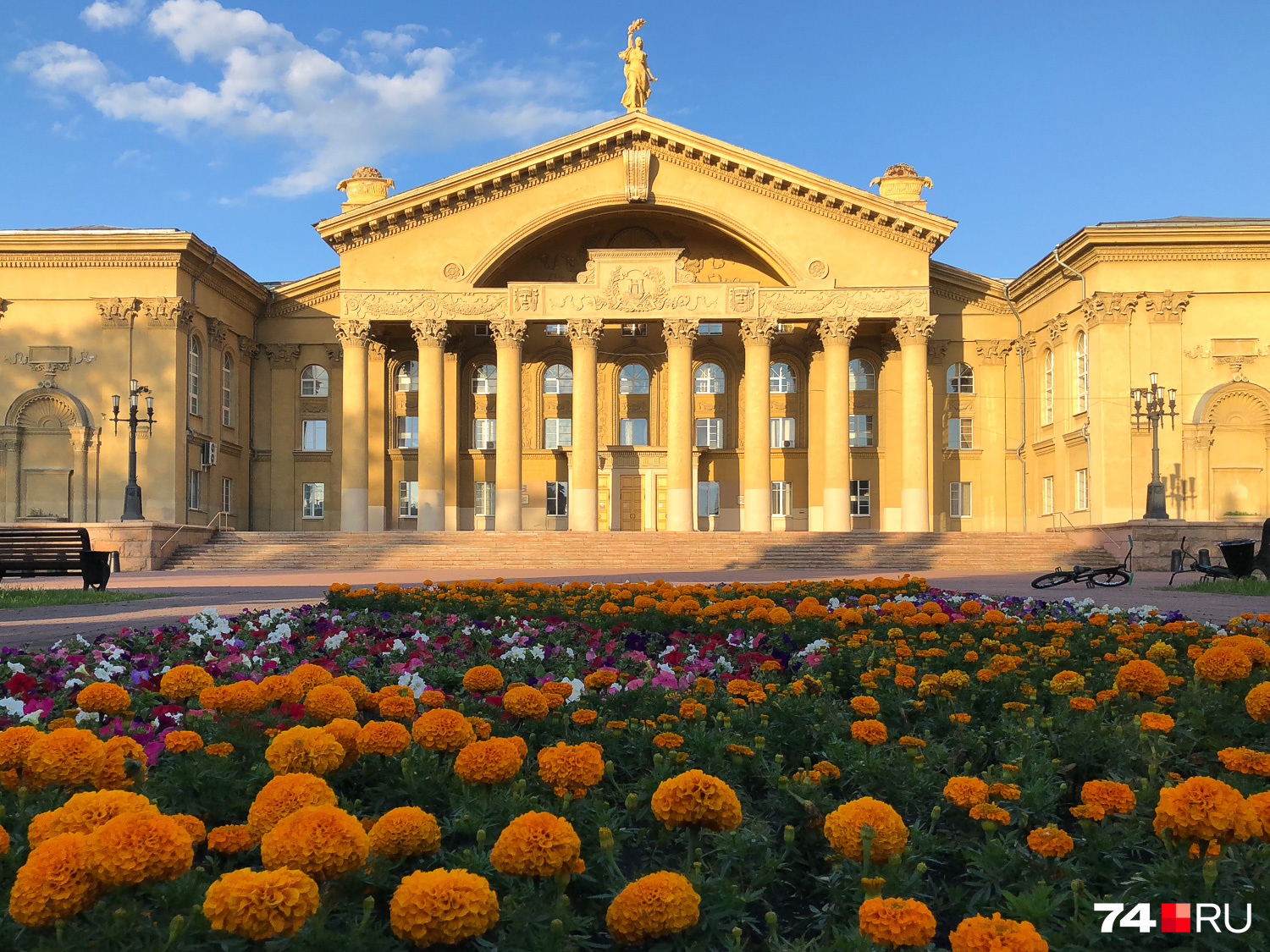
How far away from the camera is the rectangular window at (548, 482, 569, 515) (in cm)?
4425

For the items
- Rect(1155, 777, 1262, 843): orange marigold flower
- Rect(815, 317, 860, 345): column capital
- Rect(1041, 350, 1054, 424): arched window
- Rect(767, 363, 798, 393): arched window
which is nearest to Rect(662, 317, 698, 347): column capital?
Rect(815, 317, 860, 345): column capital

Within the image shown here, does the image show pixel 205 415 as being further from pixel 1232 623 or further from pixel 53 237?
pixel 1232 623

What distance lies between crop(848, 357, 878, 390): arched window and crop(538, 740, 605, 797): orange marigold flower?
141ft

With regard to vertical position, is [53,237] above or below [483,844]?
above

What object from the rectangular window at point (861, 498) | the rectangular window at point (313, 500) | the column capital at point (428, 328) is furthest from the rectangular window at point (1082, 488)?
the rectangular window at point (313, 500)

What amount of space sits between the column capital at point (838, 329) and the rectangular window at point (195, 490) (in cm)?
2589

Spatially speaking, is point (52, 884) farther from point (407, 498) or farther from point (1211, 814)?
point (407, 498)

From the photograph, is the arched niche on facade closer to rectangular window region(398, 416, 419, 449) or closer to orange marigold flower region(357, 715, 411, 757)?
rectangular window region(398, 416, 419, 449)

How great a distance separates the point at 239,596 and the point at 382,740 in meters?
13.8

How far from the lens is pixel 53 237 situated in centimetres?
3634

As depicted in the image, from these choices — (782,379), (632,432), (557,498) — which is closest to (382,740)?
(557,498)

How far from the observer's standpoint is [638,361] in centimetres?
4472

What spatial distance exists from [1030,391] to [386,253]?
93.0 ft

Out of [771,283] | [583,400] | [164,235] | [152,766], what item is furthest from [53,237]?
[152,766]
